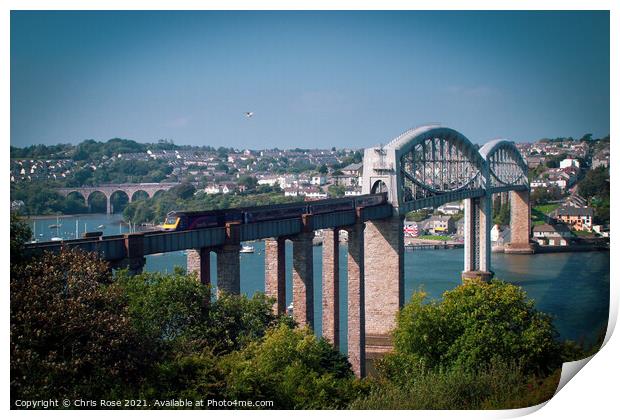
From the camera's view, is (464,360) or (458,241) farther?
(458,241)

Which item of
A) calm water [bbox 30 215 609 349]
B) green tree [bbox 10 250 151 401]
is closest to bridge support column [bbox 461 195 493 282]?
calm water [bbox 30 215 609 349]

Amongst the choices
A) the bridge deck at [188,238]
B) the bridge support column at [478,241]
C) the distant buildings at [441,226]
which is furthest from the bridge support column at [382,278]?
the distant buildings at [441,226]

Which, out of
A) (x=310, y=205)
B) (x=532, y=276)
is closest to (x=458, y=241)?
(x=532, y=276)

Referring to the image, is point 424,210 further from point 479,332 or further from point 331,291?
point 479,332

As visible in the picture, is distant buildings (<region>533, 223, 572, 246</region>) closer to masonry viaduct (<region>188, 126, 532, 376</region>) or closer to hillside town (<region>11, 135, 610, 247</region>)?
hillside town (<region>11, 135, 610, 247</region>)
